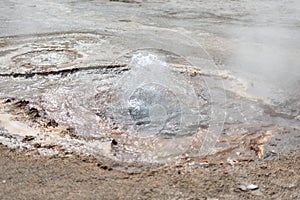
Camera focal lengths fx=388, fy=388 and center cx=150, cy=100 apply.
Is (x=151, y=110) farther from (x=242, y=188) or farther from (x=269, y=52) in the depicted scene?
(x=269, y=52)

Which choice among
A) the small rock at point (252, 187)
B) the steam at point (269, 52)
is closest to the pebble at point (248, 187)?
the small rock at point (252, 187)

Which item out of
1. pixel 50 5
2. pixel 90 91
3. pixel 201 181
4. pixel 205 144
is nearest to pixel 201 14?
pixel 50 5

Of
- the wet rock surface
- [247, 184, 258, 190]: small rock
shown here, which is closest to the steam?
the wet rock surface

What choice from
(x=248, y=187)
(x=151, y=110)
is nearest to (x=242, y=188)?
(x=248, y=187)

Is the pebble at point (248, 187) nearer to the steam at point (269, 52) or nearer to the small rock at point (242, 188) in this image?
the small rock at point (242, 188)

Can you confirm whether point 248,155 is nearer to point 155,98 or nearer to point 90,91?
point 155,98

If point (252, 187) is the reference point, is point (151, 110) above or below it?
above

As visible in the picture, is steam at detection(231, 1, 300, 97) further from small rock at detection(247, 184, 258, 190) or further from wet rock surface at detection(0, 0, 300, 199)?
small rock at detection(247, 184, 258, 190)

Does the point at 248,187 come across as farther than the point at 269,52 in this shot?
No

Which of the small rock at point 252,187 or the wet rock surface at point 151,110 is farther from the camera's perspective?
the wet rock surface at point 151,110

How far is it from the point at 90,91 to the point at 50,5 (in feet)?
22.0

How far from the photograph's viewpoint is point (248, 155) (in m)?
3.58

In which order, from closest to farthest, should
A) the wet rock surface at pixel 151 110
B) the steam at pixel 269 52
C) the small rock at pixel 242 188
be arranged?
the small rock at pixel 242 188, the wet rock surface at pixel 151 110, the steam at pixel 269 52

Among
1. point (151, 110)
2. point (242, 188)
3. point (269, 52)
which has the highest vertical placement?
point (269, 52)
